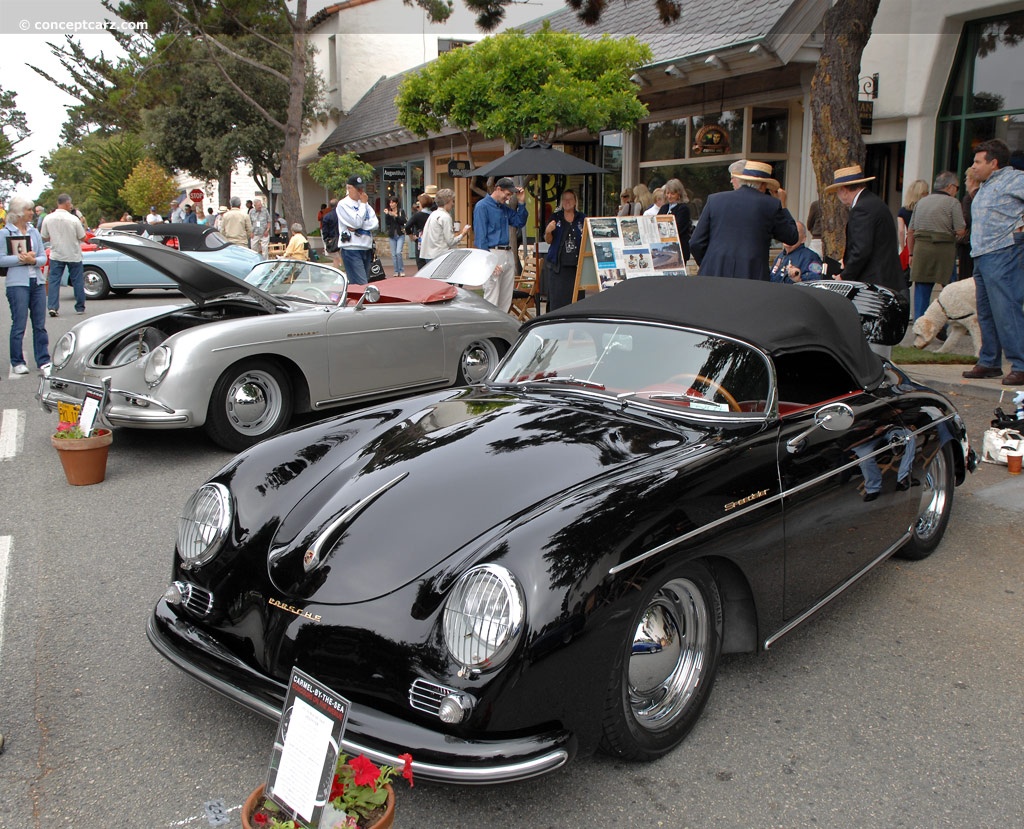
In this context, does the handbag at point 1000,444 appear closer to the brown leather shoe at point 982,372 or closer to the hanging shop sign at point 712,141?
the brown leather shoe at point 982,372

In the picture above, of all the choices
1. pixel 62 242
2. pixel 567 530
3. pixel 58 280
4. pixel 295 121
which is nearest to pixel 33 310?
pixel 62 242

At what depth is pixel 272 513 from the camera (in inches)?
120

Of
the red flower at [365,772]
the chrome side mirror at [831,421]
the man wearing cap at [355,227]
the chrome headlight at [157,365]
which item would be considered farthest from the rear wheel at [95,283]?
the red flower at [365,772]

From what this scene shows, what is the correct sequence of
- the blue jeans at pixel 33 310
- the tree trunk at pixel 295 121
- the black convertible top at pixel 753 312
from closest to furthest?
the black convertible top at pixel 753 312 → the blue jeans at pixel 33 310 → the tree trunk at pixel 295 121

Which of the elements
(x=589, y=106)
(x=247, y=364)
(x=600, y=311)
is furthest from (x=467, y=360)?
(x=589, y=106)

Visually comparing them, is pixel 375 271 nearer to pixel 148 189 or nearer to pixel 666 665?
pixel 666 665

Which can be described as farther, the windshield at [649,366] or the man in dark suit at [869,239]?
the man in dark suit at [869,239]

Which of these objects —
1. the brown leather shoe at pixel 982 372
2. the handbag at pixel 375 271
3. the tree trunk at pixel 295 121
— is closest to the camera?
the brown leather shoe at pixel 982 372

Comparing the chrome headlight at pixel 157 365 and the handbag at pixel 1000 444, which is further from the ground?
the chrome headlight at pixel 157 365

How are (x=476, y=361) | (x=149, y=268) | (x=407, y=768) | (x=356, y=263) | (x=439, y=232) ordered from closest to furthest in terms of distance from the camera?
(x=407, y=768) < (x=476, y=361) < (x=356, y=263) < (x=439, y=232) < (x=149, y=268)

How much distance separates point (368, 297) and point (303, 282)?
2.42 feet

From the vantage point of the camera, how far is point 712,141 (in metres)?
14.0

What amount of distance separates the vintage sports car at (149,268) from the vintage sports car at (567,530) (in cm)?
1358

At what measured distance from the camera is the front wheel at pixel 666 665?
2622mm
